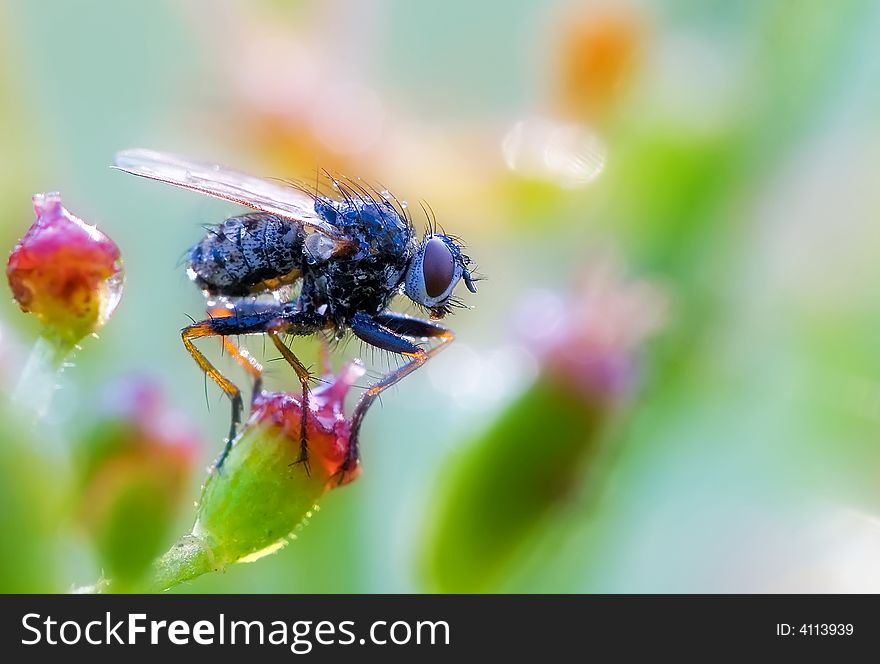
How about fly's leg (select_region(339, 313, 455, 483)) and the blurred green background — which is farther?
the blurred green background

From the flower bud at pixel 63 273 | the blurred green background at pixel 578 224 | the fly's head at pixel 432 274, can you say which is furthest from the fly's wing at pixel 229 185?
the flower bud at pixel 63 273

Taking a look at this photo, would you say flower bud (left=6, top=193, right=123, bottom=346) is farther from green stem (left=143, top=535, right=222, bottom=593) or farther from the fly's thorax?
the fly's thorax

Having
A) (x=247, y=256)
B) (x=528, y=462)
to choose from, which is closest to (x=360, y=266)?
(x=247, y=256)

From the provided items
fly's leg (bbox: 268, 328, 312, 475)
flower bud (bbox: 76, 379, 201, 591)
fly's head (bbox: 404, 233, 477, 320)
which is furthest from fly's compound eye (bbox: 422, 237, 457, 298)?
flower bud (bbox: 76, 379, 201, 591)

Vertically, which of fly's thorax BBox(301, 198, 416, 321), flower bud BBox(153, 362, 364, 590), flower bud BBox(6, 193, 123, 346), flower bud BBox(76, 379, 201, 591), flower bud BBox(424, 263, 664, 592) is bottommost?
flower bud BBox(424, 263, 664, 592)

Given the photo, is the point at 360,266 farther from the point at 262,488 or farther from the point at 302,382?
the point at 262,488

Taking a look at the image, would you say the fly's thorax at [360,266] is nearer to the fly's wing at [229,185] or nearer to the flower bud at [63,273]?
the fly's wing at [229,185]
